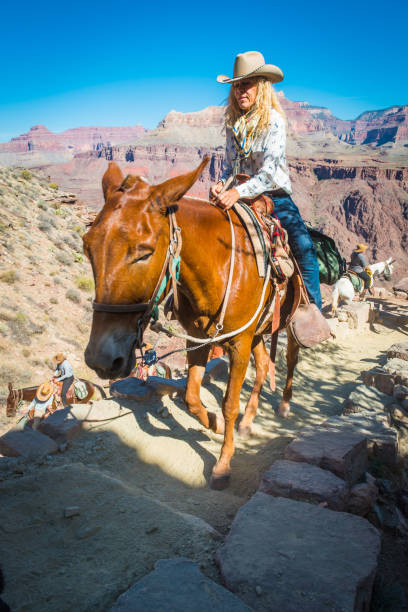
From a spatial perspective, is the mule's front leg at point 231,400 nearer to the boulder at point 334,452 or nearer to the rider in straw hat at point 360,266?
the boulder at point 334,452

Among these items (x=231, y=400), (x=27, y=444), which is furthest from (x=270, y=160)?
(x=27, y=444)

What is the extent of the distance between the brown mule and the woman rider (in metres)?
0.37

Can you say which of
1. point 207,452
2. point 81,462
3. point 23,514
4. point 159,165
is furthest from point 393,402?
point 159,165

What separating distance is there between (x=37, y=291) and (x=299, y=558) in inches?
605

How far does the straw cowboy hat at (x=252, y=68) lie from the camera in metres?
3.22

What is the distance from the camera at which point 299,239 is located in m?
3.96

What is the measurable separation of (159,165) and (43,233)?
341ft

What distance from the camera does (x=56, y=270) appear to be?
17.4 meters

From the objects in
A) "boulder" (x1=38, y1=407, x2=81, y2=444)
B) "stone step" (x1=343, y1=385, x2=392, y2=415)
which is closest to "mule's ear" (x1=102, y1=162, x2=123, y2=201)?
"boulder" (x1=38, y1=407, x2=81, y2=444)

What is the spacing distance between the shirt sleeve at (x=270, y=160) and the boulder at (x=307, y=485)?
2.32 meters

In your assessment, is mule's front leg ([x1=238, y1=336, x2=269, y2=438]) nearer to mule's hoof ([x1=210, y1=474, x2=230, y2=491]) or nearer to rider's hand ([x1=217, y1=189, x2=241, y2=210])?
mule's hoof ([x1=210, y1=474, x2=230, y2=491])

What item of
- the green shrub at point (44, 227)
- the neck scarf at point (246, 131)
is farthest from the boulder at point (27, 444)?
the green shrub at point (44, 227)

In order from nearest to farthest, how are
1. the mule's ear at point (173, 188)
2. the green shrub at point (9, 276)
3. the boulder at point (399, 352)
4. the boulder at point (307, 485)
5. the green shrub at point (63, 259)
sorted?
the mule's ear at point (173, 188)
the boulder at point (307, 485)
the boulder at point (399, 352)
the green shrub at point (9, 276)
the green shrub at point (63, 259)

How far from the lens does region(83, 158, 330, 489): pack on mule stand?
204 cm
